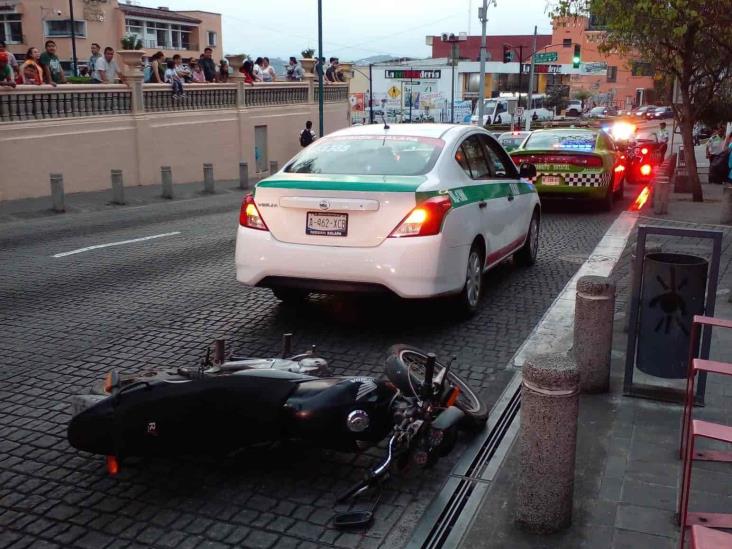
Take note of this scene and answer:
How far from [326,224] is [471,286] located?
159 cm

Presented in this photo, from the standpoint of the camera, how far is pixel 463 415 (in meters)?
4.69

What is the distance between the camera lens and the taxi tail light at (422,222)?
20.8 feet

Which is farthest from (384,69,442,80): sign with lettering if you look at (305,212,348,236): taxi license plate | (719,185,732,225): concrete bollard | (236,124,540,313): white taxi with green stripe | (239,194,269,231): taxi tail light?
(305,212,348,236): taxi license plate

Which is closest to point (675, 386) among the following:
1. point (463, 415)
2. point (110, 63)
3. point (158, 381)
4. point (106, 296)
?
point (463, 415)

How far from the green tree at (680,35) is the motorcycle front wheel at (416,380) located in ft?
38.4

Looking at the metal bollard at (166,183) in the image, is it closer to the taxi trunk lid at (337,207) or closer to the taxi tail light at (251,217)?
the taxi tail light at (251,217)

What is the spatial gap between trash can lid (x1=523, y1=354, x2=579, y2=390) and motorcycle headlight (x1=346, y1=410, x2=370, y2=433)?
33.5 inches

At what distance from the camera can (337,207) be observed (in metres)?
6.38

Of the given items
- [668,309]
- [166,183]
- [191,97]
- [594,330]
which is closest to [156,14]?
[191,97]

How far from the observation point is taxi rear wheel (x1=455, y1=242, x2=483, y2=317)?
7.12m

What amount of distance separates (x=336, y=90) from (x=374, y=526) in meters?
32.9

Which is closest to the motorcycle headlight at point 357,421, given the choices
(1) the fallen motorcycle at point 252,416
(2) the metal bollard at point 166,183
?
(1) the fallen motorcycle at point 252,416

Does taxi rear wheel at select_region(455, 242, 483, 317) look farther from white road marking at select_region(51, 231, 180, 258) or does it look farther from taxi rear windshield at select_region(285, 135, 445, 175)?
white road marking at select_region(51, 231, 180, 258)

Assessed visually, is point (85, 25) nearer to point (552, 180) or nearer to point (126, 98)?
point (126, 98)
